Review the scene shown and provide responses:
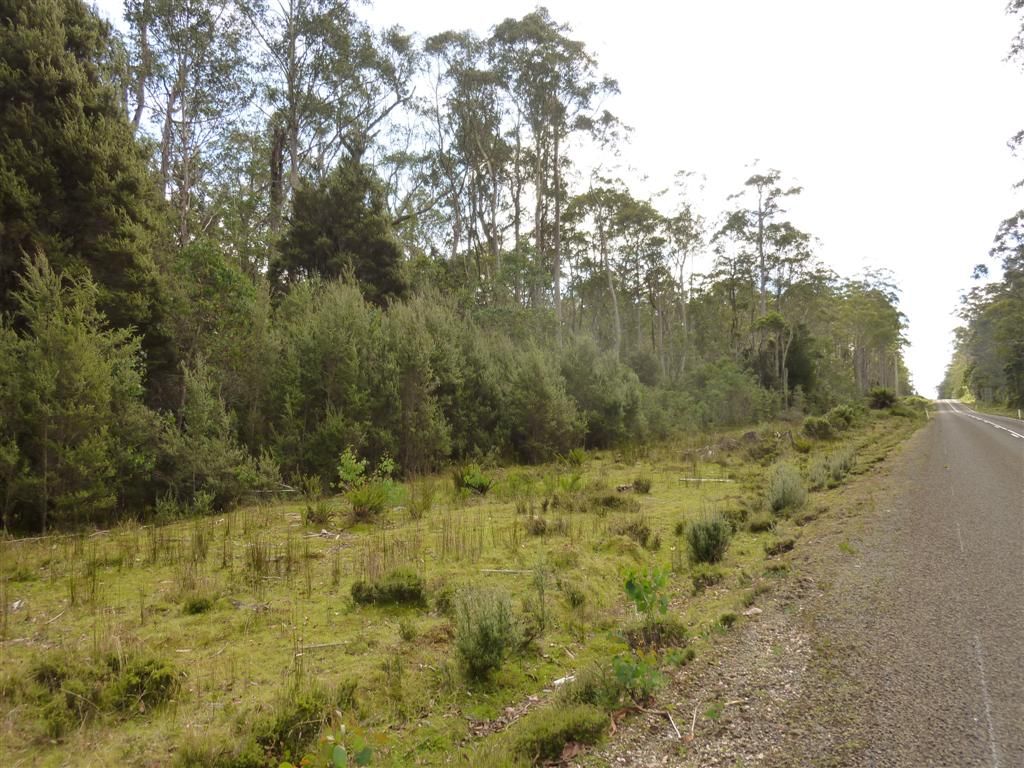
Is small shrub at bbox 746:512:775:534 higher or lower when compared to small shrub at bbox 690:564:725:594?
higher

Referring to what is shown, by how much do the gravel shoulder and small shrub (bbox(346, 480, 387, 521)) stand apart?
5989mm

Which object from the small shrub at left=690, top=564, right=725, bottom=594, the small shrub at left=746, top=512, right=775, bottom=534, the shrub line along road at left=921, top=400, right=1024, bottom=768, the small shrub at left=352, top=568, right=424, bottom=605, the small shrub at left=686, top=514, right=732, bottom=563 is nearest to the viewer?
the shrub line along road at left=921, top=400, right=1024, bottom=768

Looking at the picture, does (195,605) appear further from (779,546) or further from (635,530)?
(779,546)

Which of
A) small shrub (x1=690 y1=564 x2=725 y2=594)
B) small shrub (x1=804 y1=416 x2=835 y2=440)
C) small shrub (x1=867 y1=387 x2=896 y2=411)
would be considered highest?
small shrub (x1=867 y1=387 x2=896 y2=411)

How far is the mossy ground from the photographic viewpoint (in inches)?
138

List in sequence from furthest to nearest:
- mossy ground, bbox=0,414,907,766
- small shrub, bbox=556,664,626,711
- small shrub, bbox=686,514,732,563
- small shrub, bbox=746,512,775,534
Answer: small shrub, bbox=746,512,775,534, small shrub, bbox=686,514,732,563, small shrub, bbox=556,664,626,711, mossy ground, bbox=0,414,907,766

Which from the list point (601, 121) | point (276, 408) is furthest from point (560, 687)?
point (601, 121)

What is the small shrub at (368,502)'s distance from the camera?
9227 mm

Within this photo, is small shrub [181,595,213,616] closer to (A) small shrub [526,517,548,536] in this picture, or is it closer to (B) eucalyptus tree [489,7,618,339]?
(A) small shrub [526,517,548,536]

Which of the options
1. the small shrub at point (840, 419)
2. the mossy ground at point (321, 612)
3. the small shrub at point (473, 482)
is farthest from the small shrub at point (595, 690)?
the small shrub at point (840, 419)

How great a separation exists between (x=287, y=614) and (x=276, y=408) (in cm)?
778

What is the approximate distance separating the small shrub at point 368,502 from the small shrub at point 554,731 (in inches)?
242

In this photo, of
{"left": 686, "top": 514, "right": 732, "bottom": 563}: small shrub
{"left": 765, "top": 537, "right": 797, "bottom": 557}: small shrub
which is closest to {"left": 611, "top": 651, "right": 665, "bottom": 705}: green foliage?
{"left": 686, "top": 514, "right": 732, "bottom": 563}: small shrub

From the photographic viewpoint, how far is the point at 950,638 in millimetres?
4152
